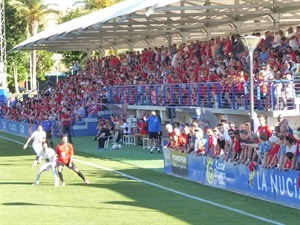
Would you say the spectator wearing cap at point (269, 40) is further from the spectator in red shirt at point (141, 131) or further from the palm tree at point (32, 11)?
the palm tree at point (32, 11)

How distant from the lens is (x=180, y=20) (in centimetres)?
4084

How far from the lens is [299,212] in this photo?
17609 mm

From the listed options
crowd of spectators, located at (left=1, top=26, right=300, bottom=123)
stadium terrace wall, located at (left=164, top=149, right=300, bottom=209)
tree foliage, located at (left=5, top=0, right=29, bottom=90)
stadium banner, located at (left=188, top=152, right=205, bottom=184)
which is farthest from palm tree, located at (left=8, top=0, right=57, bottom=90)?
stadium banner, located at (left=188, top=152, right=205, bottom=184)

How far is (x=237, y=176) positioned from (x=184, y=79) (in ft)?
54.0

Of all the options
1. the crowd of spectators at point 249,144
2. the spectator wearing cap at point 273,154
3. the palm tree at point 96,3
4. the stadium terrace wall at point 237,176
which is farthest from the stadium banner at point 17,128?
the spectator wearing cap at point 273,154

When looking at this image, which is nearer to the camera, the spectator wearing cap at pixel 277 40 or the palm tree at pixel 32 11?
the spectator wearing cap at pixel 277 40

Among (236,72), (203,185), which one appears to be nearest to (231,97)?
(236,72)


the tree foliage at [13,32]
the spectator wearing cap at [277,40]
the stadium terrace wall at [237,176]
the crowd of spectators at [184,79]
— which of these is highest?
the tree foliage at [13,32]

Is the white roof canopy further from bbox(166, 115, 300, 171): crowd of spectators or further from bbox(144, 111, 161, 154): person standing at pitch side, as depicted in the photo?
bbox(166, 115, 300, 171): crowd of spectators

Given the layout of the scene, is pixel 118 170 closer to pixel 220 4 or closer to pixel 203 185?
pixel 203 185

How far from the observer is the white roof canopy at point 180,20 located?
32625 millimetres

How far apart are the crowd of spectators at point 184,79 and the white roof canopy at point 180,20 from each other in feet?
4.08

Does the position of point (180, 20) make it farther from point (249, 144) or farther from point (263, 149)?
point (263, 149)

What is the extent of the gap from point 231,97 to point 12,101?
37.3 metres
